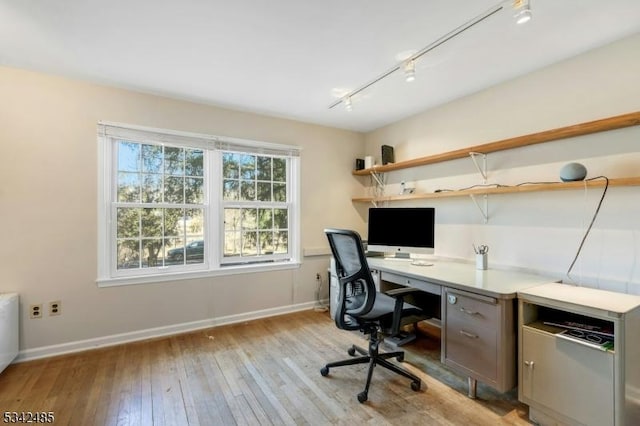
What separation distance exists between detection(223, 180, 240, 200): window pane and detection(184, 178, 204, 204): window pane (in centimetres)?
24

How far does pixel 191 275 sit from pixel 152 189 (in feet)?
3.16

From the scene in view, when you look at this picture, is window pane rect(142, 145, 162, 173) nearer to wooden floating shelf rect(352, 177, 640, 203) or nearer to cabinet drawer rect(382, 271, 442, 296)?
cabinet drawer rect(382, 271, 442, 296)

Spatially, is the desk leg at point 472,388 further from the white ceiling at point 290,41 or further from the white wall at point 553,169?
the white ceiling at point 290,41

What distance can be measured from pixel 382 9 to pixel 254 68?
1141 millimetres

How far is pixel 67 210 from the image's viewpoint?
2555 millimetres

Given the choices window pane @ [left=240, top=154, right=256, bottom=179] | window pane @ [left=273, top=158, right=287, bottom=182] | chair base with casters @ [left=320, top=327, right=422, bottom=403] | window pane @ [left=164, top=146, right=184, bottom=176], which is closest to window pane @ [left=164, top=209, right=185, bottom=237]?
window pane @ [left=164, top=146, right=184, bottom=176]

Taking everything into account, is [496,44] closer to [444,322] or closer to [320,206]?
[444,322]

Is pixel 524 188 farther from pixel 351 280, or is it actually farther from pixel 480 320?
pixel 351 280

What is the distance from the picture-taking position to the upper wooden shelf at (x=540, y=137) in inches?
73.4

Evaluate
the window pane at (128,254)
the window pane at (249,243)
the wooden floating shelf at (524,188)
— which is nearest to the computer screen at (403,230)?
the wooden floating shelf at (524,188)

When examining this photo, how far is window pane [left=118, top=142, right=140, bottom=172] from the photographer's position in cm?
282

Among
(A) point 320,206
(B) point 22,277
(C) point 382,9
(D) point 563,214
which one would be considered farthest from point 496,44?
(B) point 22,277

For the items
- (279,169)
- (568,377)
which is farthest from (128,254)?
(568,377)

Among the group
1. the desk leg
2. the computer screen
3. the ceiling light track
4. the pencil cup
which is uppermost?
the ceiling light track
